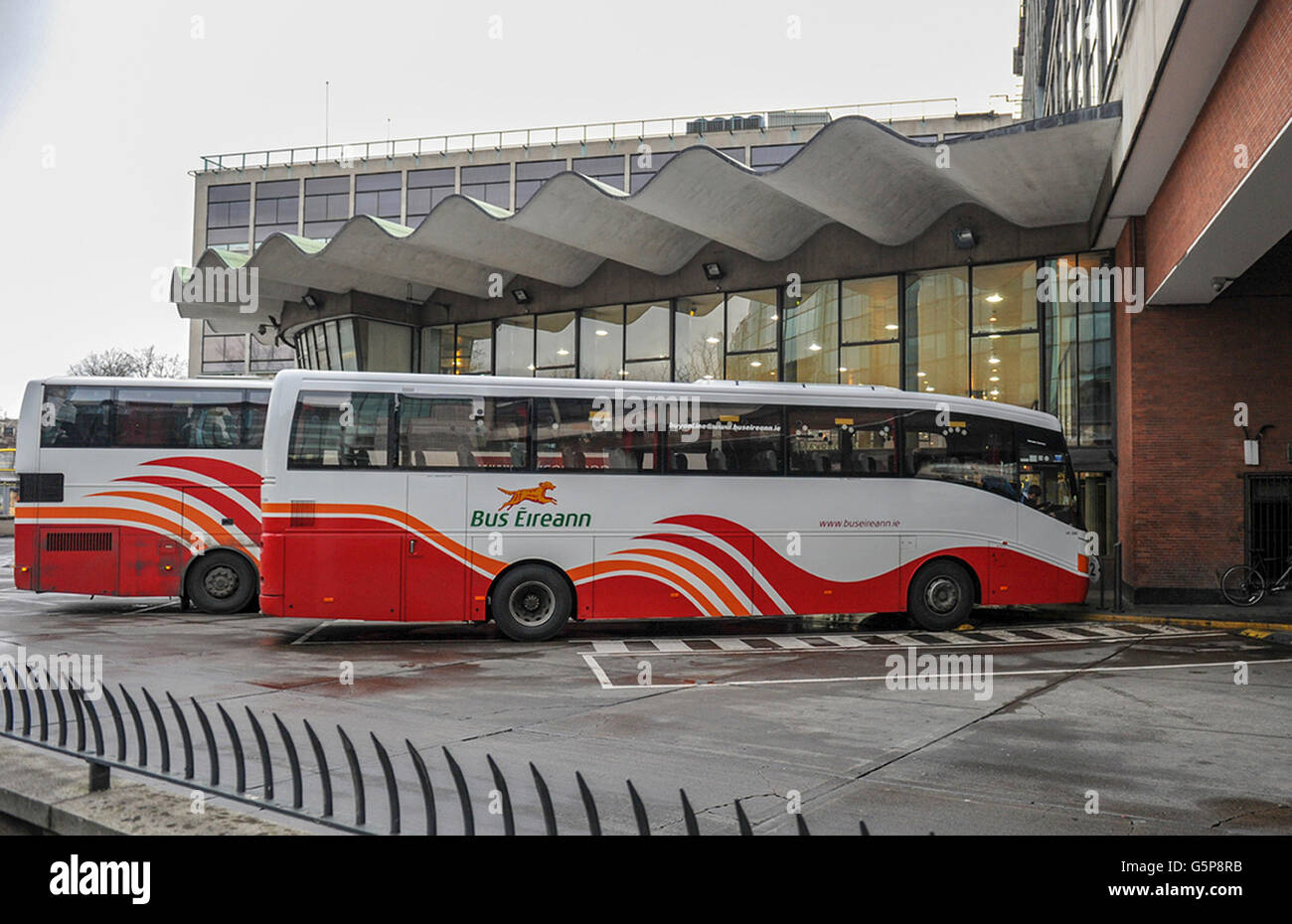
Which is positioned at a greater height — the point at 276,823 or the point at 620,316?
the point at 620,316

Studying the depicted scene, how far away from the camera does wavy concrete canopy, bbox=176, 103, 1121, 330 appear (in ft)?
57.0

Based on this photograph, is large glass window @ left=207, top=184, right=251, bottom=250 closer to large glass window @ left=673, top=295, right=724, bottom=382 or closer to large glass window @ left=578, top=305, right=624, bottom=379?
large glass window @ left=578, top=305, right=624, bottom=379

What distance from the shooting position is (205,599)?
1652 centimetres

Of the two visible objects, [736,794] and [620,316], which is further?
[620,316]

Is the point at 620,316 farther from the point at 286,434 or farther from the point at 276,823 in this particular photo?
the point at 276,823

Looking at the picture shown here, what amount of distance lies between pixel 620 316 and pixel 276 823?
70.8 ft

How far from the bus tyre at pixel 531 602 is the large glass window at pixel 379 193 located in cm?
4468

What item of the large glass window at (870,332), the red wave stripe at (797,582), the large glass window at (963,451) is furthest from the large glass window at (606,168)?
the red wave stripe at (797,582)

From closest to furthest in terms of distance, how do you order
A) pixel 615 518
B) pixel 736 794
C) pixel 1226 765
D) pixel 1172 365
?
pixel 736 794
pixel 1226 765
pixel 615 518
pixel 1172 365

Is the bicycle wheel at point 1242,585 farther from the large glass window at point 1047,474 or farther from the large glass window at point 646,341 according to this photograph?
the large glass window at point 646,341

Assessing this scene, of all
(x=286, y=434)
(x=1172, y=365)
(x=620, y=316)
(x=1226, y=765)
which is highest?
(x=620, y=316)

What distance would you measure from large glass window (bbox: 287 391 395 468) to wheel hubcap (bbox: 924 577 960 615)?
7862 millimetres

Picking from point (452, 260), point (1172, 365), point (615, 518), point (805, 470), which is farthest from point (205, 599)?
point (1172, 365)
